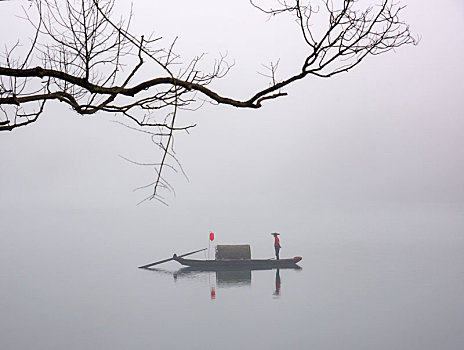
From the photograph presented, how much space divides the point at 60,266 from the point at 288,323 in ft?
84.8

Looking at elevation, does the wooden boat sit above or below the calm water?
above

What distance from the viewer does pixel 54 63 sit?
364 centimetres

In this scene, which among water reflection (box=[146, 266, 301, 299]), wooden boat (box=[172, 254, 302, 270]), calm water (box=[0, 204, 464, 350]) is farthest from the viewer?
water reflection (box=[146, 266, 301, 299])

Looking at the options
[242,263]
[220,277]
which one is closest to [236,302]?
[242,263]

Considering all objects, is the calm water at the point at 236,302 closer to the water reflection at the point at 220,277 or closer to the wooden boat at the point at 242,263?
the water reflection at the point at 220,277

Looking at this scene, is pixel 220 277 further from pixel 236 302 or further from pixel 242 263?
pixel 242 263

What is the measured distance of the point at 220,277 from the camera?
3944 cm

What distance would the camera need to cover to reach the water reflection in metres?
35.8

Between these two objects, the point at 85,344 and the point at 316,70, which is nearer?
the point at 316,70

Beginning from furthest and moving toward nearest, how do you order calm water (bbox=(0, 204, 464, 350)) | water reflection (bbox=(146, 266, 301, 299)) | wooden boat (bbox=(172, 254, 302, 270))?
water reflection (bbox=(146, 266, 301, 299)), wooden boat (bbox=(172, 254, 302, 270)), calm water (bbox=(0, 204, 464, 350))

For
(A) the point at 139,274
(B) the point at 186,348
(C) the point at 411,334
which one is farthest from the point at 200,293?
(C) the point at 411,334

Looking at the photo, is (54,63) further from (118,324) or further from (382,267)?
(382,267)

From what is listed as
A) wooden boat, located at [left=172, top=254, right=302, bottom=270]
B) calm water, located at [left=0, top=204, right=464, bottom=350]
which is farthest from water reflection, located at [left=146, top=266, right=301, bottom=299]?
wooden boat, located at [left=172, top=254, right=302, bottom=270]

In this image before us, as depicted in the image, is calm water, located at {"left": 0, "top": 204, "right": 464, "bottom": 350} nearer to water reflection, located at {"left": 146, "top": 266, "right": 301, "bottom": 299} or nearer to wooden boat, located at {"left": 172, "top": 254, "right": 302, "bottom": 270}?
water reflection, located at {"left": 146, "top": 266, "right": 301, "bottom": 299}
